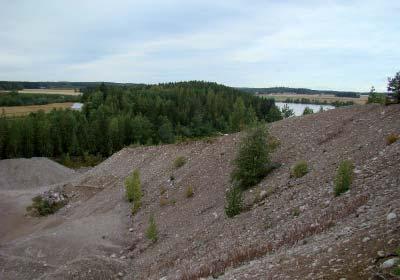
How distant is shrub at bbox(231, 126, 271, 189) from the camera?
18413 mm

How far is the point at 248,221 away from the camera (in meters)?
14.6

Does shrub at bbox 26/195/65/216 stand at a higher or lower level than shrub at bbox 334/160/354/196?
lower

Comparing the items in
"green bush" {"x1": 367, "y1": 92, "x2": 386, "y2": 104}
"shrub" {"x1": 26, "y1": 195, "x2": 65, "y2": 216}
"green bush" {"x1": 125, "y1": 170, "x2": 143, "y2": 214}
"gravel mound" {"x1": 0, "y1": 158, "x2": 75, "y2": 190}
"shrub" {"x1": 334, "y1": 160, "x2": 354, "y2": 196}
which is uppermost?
"green bush" {"x1": 367, "y1": 92, "x2": 386, "y2": 104}

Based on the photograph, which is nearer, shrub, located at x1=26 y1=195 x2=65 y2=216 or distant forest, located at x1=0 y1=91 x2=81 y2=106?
shrub, located at x1=26 y1=195 x2=65 y2=216

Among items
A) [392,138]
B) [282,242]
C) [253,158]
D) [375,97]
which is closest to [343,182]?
[282,242]

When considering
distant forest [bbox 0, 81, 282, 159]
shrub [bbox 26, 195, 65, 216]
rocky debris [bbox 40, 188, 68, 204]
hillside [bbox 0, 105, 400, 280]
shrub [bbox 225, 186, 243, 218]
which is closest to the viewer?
hillside [bbox 0, 105, 400, 280]

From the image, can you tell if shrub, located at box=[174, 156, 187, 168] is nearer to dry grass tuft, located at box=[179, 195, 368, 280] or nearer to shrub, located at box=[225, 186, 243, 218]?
shrub, located at box=[225, 186, 243, 218]

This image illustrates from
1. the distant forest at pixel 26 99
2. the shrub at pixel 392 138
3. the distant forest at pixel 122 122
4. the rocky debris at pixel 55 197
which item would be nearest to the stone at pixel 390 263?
the shrub at pixel 392 138

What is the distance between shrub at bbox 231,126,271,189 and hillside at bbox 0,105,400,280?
0.66 metres

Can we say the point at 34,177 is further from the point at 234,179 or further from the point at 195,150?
the point at 234,179

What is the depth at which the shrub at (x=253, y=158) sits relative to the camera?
60.4 ft

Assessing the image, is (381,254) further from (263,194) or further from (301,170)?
(301,170)

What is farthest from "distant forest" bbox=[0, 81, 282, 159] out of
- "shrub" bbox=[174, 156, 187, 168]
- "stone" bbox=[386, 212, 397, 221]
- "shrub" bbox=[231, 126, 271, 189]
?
"stone" bbox=[386, 212, 397, 221]

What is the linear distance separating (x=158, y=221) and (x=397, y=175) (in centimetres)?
1270
